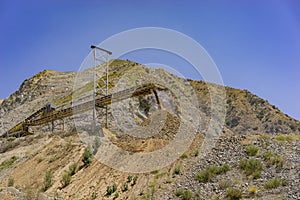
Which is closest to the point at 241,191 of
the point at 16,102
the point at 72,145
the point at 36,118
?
the point at 72,145

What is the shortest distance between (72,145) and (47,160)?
1814mm

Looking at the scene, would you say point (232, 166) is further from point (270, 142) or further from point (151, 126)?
point (151, 126)

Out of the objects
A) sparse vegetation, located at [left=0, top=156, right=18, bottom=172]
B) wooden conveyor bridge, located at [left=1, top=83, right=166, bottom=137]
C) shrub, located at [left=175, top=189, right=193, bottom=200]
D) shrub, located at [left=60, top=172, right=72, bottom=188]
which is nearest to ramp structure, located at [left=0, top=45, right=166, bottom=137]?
wooden conveyor bridge, located at [left=1, top=83, right=166, bottom=137]

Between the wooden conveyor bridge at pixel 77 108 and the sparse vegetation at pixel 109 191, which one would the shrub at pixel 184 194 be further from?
the wooden conveyor bridge at pixel 77 108

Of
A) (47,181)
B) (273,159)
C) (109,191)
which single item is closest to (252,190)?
(273,159)

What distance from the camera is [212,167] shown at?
627 inches

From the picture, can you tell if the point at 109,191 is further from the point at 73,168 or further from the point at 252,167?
the point at 252,167

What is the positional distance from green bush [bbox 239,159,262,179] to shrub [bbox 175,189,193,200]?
2.62 metres

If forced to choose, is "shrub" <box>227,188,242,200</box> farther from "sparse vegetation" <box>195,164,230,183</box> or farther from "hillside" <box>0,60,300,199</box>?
"sparse vegetation" <box>195,164,230,183</box>

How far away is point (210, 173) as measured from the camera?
50.5 ft

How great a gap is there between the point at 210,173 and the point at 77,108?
2273 cm

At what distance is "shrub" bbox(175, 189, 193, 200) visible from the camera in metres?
14.0

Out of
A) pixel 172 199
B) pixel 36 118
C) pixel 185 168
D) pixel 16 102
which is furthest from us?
pixel 16 102

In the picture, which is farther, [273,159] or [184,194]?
[273,159]
